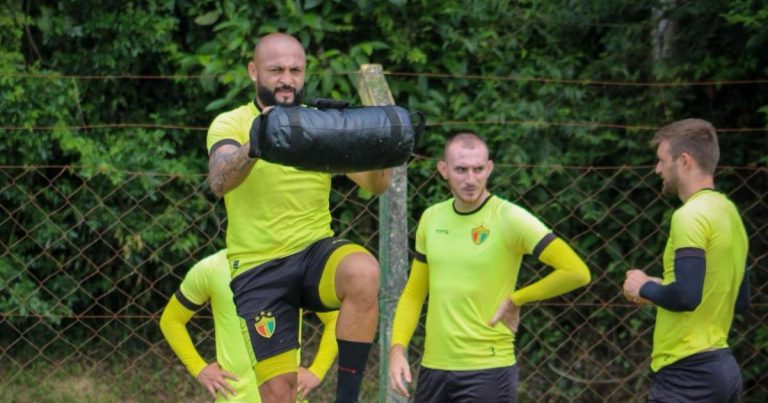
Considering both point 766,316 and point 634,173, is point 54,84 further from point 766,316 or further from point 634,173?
point 766,316

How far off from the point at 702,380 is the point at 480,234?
1166 millimetres

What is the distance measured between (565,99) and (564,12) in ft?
2.02

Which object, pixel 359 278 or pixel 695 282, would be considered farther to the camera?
pixel 695 282

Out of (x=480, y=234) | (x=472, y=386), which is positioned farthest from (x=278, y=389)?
(x=480, y=234)

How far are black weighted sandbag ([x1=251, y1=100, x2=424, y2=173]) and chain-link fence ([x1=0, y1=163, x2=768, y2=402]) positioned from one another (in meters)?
2.84

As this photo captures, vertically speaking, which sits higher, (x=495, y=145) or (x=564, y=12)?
(x=564, y=12)

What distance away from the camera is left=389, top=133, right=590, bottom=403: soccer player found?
18.9 ft

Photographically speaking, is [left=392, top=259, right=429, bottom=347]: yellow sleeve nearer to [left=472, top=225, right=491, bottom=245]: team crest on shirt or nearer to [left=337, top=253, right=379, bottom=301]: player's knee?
[left=472, top=225, right=491, bottom=245]: team crest on shirt

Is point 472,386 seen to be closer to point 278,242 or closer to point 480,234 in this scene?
point 480,234

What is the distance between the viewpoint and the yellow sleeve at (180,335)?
6535mm

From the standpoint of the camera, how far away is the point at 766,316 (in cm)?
745

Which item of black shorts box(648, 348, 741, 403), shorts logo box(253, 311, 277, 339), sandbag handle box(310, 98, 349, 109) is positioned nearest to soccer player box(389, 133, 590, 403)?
black shorts box(648, 348, 741, 403)

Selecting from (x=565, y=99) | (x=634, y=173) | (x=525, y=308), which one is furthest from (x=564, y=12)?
(x=525, y=308)

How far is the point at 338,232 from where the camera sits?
7.70 metres
